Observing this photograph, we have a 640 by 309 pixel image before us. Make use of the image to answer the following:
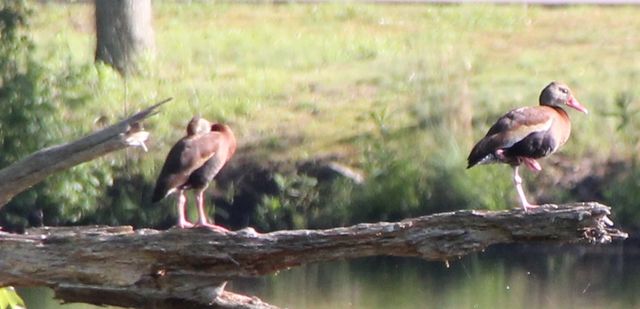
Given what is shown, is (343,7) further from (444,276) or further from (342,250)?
(342,250)

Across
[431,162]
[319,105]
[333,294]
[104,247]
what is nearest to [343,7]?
[319,105]

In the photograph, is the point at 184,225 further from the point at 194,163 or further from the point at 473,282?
the point at 473,282

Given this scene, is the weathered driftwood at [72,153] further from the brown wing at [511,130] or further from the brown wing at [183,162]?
the brown wing at [511,130]

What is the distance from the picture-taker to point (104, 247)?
332 inches

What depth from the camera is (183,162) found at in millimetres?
10414

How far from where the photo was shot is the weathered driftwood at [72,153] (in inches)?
317

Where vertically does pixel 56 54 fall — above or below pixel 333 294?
above

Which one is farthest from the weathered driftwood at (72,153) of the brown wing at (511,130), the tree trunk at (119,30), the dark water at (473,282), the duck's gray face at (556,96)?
the tree trunk at (119,30)

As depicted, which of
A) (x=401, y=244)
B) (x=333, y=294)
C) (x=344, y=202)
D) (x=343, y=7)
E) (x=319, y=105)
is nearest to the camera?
(x=401, y=244)

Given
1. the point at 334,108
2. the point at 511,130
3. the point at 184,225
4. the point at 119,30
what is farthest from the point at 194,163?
the point at 119,30

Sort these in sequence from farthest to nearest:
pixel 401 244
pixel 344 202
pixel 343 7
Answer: pixel 343 7
pixel 344 202
pixel 401 244

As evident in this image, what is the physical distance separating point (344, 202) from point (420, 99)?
1306 mm

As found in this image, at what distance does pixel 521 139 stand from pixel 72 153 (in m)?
3.36

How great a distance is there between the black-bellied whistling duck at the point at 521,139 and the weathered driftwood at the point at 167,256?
86.4 inches
